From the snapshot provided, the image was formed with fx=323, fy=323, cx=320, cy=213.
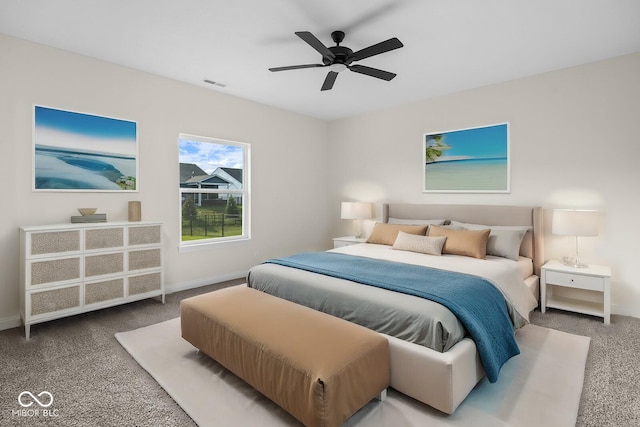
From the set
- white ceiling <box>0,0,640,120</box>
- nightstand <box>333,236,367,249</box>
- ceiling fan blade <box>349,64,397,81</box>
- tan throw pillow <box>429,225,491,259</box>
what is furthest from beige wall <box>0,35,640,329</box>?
ceiling fan blade <box>349,64,397,81</box>

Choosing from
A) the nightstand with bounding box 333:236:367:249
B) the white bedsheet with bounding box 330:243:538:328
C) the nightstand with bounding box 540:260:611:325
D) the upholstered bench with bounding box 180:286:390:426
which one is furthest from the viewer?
the nightstand with bounding box 333:236:367:249

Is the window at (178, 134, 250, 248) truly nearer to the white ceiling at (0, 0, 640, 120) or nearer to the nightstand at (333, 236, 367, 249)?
the white ceiling at (0, 0, 640, 120)

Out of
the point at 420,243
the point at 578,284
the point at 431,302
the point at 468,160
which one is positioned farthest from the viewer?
the point at 468,160

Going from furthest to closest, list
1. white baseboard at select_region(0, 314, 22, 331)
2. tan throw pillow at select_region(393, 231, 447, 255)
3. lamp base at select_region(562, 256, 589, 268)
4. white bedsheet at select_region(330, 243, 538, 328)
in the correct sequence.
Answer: tan throw pillow at select_region(393, 231, 447, 255) → lamp base at select_region(562, 256, 589, 268) → white baseboard at select_region(0, 314, 22, 331) → white bedsheet at select_region(330, 243, 538, 328)

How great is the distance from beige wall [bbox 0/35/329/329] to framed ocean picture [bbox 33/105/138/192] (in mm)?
74

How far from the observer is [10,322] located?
9.88 feet

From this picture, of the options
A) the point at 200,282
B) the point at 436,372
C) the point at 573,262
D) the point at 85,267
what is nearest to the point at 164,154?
the point at 85,267

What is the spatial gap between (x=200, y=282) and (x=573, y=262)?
447 cm

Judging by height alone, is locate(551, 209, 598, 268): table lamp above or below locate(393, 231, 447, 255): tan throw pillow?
above

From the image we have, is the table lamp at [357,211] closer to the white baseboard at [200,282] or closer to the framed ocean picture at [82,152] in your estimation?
the white baseboard at [200,282]

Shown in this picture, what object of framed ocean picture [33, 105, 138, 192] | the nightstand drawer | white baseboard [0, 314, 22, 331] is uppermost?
framed ocean picture [33, 105, 138, 192]

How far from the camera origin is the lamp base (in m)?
3.38

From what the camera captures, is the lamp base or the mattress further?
the lamp base

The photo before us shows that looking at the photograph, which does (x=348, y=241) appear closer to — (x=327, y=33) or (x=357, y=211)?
(x=357, y=211)
